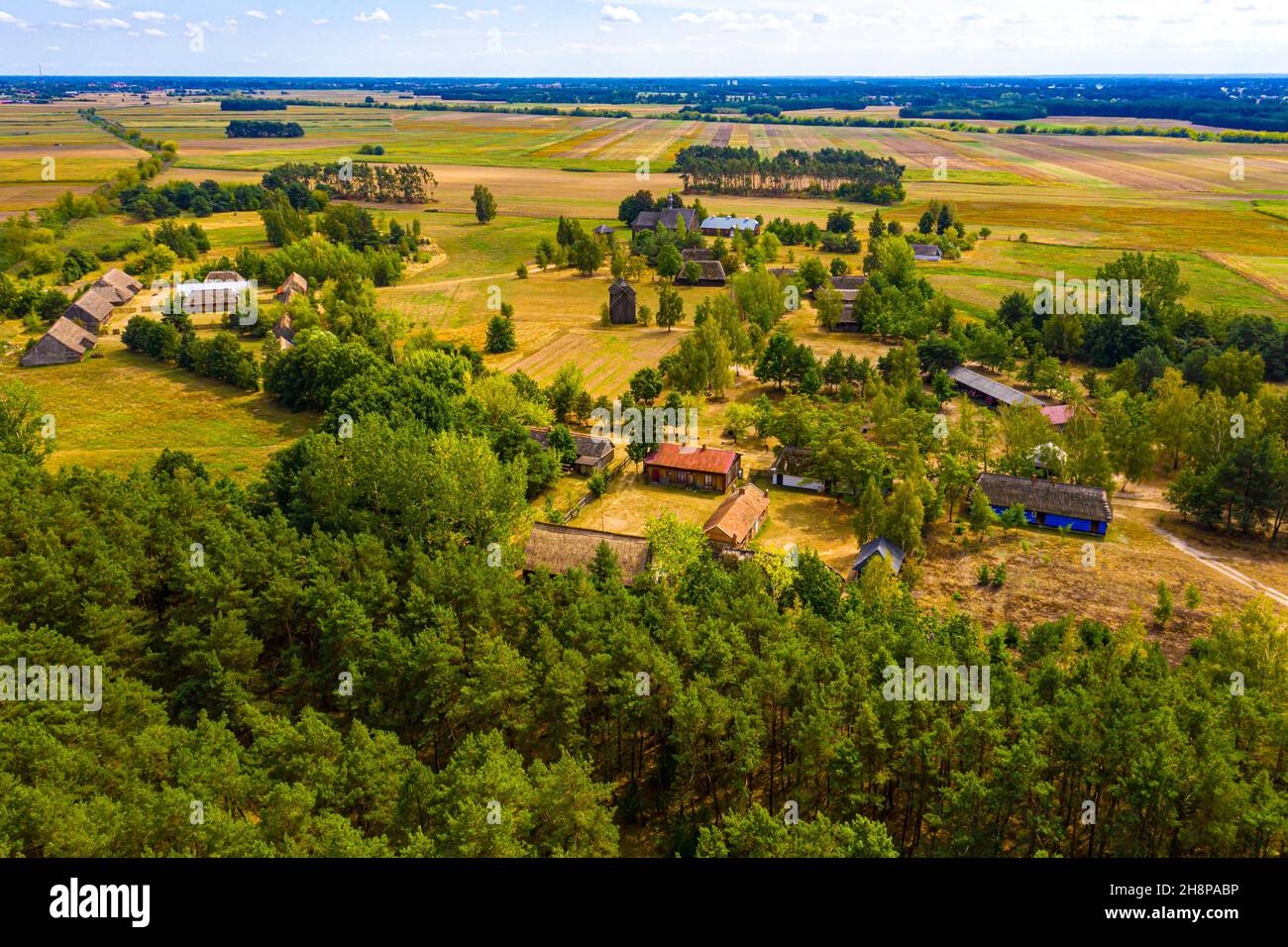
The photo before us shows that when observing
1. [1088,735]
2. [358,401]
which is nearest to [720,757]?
[1088,735]

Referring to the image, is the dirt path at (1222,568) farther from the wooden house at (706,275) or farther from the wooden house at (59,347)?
the wooden house at (59,347)

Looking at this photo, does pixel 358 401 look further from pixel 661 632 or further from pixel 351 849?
pixel 351 849

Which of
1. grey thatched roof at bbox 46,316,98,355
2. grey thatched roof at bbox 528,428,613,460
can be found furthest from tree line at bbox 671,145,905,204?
grey thatched roof at bbox 528,428,613,460

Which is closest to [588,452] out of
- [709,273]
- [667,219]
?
[709,273]

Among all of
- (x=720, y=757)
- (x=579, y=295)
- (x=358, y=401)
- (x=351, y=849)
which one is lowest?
(x=720, y=757)

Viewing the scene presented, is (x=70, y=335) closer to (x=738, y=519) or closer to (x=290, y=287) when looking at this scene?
(x=290, y=287)
